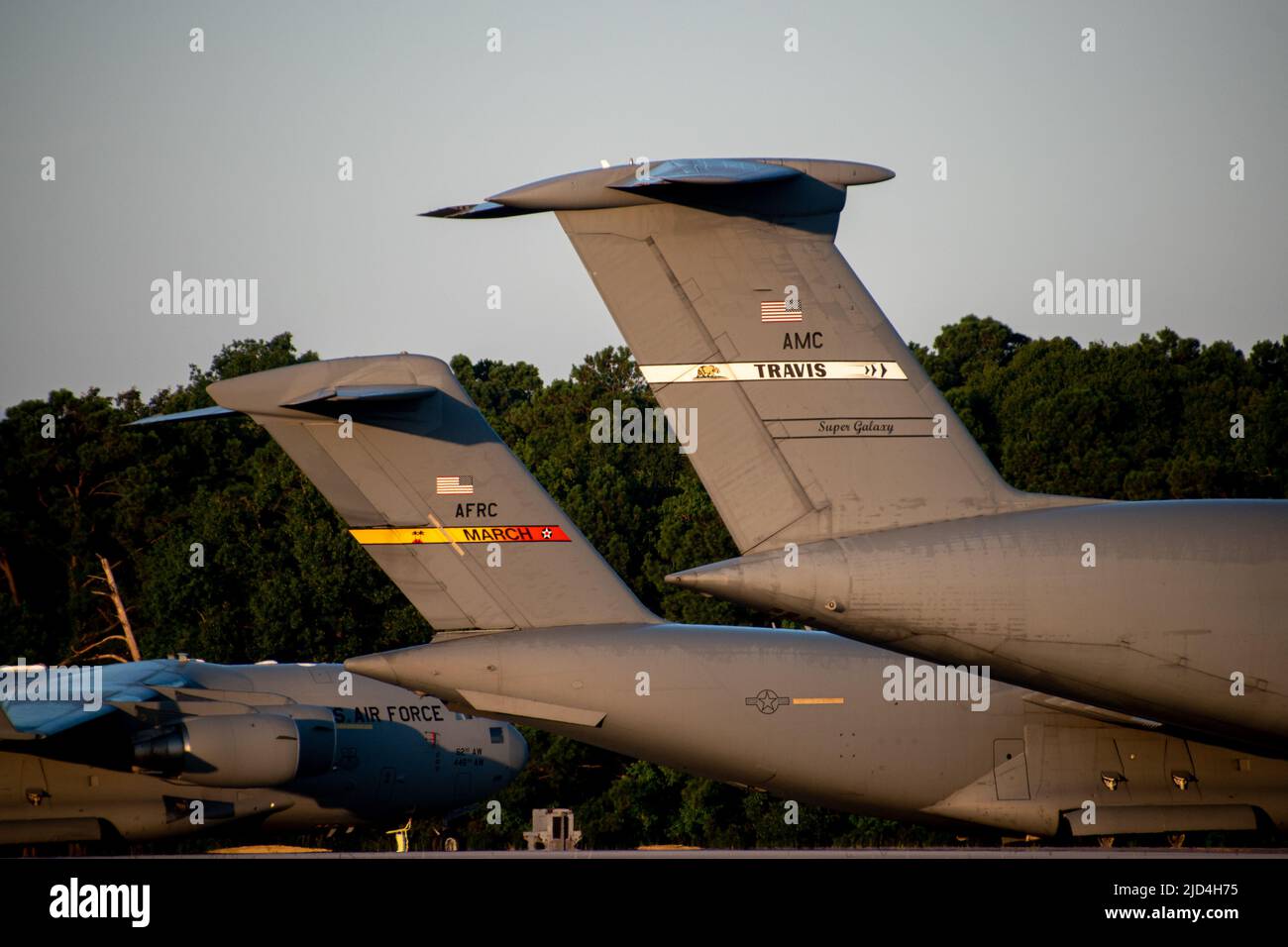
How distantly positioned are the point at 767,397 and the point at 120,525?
38117 millimetres

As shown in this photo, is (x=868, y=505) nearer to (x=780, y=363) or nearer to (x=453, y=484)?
(x=780, y=363)

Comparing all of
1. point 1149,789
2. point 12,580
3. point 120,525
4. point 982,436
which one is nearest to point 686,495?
point 982,436

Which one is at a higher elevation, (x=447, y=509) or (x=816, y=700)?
(x=447, y=509)

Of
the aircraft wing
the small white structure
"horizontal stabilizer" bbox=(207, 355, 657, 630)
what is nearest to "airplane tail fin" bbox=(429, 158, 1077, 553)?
"horizontal stabilizer" bbox=(207, 355, 657, 630)

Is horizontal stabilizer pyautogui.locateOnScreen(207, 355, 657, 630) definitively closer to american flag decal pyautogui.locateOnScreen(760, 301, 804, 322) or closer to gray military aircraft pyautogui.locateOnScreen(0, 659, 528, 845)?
gray military aircraft pyautogui.locateOnScreen(0, 659, 528, 845)

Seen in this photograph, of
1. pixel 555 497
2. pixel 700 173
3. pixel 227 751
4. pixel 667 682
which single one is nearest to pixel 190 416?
pixel 667 682

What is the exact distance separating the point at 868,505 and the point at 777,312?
136 centimetres

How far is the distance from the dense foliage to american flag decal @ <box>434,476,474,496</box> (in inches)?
625

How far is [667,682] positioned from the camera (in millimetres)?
16453

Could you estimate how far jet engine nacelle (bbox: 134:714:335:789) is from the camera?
20.6 m

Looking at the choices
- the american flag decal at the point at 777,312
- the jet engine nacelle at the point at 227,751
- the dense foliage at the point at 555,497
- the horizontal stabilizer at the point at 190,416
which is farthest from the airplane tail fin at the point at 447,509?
the dense foliage at the point at 555,497

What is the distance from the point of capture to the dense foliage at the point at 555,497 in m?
34.5

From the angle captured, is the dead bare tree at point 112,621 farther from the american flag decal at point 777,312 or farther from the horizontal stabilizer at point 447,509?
the american flag decal at point 777,312
